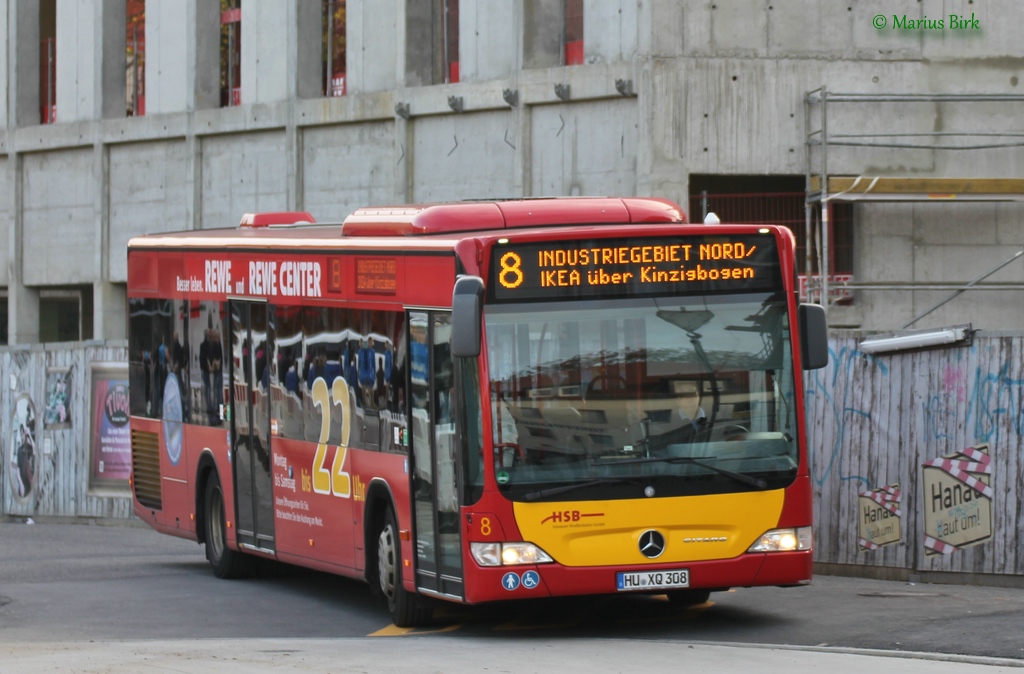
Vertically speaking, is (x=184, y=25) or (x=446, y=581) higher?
(x=184, y=25)

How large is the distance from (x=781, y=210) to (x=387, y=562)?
13717mm

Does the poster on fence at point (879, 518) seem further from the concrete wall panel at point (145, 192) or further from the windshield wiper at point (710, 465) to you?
the concrete wall panel at point (145, 192)

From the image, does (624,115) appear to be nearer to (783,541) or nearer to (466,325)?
(783,541)

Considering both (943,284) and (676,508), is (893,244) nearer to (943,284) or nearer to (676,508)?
(943,284)

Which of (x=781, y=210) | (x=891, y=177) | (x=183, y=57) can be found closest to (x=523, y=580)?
(x=891, y=177)

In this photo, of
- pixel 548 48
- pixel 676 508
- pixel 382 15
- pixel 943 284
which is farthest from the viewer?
pixel 382 15

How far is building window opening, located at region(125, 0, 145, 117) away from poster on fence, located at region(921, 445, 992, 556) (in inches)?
954

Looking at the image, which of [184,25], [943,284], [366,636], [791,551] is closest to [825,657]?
[791,551]

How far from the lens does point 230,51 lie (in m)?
33.7

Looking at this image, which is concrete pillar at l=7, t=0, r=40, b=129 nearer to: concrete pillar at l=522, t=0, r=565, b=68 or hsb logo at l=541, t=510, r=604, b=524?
concrete pillar at l=522, t=0, r=565, b=68

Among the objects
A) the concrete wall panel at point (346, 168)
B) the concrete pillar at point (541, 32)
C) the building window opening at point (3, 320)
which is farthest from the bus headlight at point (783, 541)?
the building window opening at point (3, 320)

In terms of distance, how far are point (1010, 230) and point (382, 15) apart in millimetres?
10052

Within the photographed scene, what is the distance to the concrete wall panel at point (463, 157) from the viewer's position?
90.5ft

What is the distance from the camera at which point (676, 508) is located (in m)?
12.2
